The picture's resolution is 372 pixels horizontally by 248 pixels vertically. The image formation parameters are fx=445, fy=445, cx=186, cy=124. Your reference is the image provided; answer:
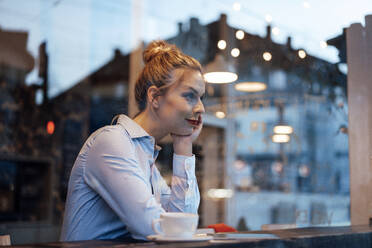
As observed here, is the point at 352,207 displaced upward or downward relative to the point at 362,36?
downward

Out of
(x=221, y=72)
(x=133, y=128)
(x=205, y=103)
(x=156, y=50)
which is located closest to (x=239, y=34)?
(x=221, y=72)

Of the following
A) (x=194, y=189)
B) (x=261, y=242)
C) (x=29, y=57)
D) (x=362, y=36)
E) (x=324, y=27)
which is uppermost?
(x=29, y=57)

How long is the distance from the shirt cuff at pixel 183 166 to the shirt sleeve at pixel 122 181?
21 centimetres

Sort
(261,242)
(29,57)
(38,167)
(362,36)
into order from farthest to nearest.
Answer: (29,57), (38,167), (362,36), (261,242)

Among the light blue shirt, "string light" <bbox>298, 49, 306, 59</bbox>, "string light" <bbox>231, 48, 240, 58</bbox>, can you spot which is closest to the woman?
the light blue shirt

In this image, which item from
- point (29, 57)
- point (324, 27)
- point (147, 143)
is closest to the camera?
point (147, 143)

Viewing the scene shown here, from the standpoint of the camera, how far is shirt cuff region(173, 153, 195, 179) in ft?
5.02

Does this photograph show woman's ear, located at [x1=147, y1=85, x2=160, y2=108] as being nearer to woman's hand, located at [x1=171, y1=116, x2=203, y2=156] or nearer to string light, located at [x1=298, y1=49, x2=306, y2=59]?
woman's hand, located at [x1=171, y1=116, x2=203, y2=156]

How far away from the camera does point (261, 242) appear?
3.32 feet

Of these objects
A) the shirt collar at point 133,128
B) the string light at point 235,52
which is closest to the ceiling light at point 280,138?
the string light at point 235,52

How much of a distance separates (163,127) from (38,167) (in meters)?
3.75

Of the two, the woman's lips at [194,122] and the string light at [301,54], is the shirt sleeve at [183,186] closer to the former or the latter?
the woman's lips at [194,122]

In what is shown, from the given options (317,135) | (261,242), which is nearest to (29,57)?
(317,135)

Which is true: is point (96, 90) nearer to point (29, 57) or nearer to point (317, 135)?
point (29, 57)
